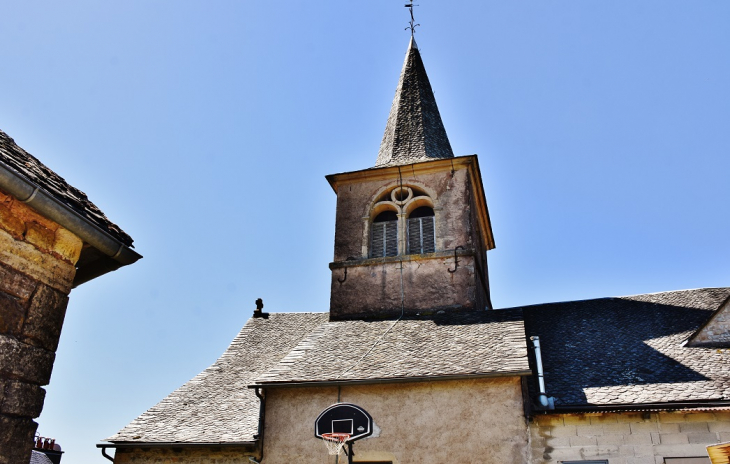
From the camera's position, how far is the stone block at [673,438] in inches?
363

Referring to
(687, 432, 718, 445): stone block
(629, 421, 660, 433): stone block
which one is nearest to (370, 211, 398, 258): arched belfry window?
(629, 421, 660, 433): stone block

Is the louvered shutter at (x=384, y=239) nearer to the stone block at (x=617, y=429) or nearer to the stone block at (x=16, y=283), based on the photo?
the stone block at (x=617, y=429)

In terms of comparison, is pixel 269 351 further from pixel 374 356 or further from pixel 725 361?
pixel 725 361

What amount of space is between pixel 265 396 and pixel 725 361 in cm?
797

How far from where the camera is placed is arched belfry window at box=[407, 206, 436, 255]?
49.1 ft

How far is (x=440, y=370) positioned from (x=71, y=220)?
680 cm

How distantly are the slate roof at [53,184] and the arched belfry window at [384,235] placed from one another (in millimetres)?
10267

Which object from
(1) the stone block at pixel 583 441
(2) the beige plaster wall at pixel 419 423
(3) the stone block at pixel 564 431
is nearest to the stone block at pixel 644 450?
(1) the stone block at pixel 583 441

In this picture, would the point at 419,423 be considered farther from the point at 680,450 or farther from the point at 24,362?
the point at 24,362

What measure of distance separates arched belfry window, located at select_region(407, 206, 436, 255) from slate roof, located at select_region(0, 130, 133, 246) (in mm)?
10255

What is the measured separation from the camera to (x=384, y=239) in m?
15.5

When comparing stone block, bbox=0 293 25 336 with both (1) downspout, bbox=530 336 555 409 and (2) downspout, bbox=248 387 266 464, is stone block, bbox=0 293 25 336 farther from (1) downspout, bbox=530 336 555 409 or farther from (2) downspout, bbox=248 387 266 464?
(1) downspout, bbox=530 336 555 409

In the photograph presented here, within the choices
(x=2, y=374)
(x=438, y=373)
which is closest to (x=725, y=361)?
(x=438, y=373)

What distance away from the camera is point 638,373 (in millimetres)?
10594
